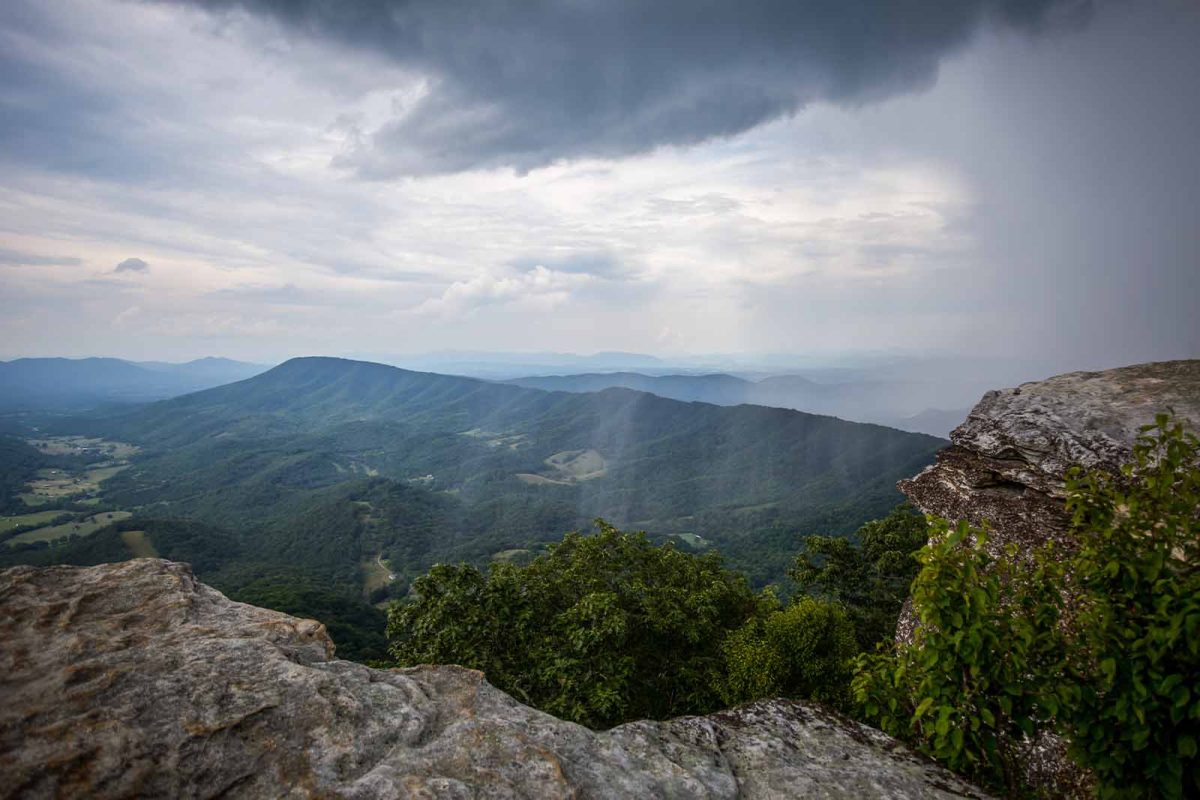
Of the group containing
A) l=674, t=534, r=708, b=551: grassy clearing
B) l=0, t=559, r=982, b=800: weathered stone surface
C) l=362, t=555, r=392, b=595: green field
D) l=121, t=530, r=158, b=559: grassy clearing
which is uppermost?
l=0, t=559, r=982, b=800: weathered stone surface

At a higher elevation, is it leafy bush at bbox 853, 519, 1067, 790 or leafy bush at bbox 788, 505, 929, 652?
leafy bush at bbox 853, 519, 1067, 790

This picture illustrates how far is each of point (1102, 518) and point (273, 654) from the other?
1071 centimetres

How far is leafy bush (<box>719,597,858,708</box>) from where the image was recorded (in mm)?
15086

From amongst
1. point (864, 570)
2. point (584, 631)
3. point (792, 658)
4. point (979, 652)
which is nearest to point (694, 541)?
point (864, 570)

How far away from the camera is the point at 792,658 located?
1591 cm

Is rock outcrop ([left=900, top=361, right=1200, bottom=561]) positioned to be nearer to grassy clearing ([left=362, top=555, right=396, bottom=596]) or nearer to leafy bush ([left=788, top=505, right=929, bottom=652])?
leafy bush ([left=788, top=505, right=929, bottom=652])

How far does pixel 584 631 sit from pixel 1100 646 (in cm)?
1216

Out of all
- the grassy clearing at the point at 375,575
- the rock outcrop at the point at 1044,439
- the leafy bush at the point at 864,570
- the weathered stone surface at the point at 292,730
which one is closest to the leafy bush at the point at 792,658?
the rock outcrop at the point at 1044,439

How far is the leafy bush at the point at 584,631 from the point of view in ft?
47.9

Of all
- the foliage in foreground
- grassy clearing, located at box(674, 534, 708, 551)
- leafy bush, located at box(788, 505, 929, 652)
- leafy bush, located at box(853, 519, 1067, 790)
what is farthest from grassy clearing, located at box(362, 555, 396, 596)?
the foliage in foreground

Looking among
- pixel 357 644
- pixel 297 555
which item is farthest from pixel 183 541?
pixel 357 644

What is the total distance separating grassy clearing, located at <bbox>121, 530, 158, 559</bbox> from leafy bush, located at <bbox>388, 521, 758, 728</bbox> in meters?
198

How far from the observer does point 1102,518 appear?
5.69 m

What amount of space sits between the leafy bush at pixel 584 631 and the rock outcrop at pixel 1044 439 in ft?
29.8
